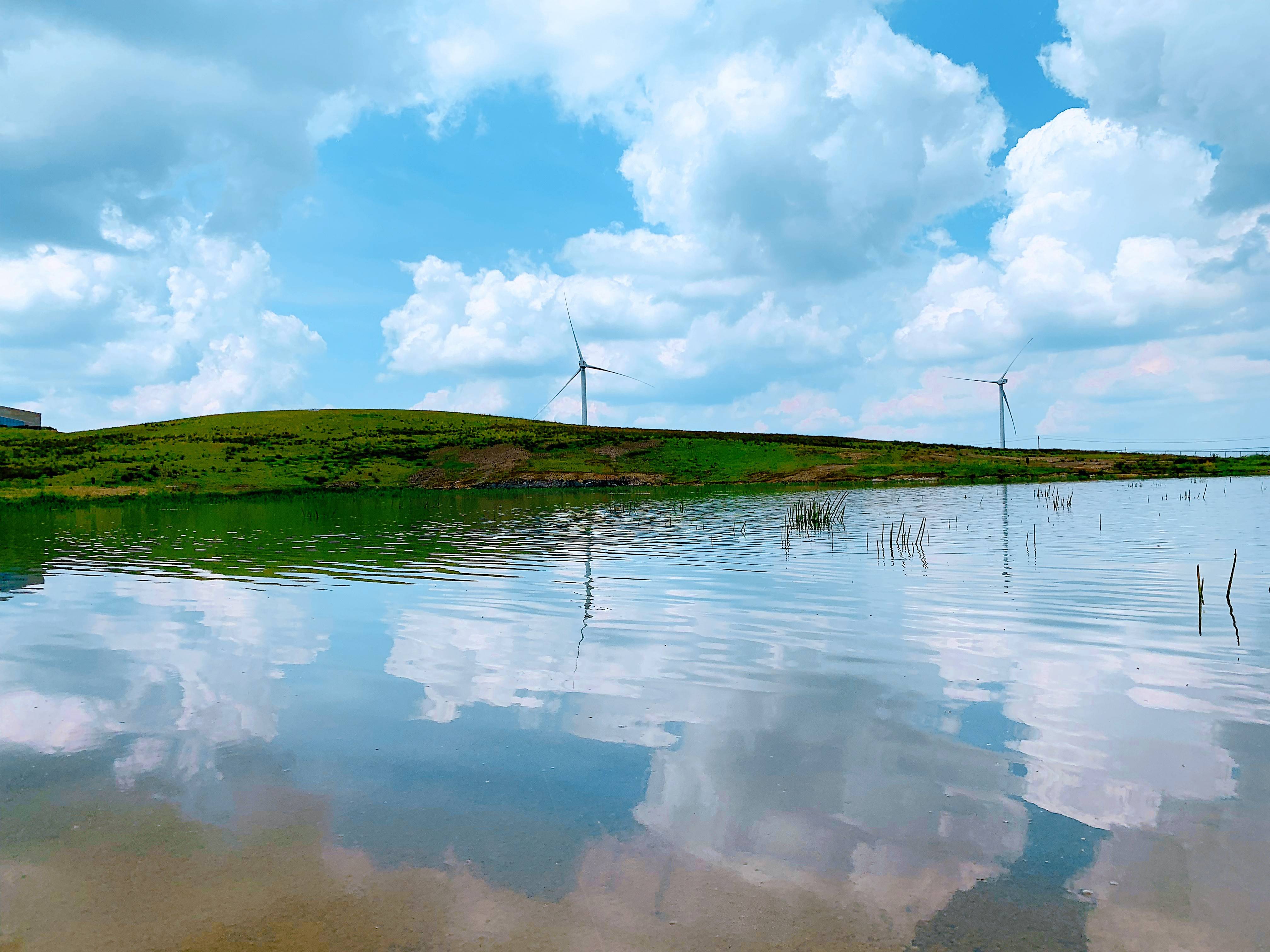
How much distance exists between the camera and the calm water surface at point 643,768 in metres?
6.26

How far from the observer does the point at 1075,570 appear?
25297 millimetres

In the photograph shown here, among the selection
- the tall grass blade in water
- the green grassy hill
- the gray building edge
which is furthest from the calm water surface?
the gray building edge

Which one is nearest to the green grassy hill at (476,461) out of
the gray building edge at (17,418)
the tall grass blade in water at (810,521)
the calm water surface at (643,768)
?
the gray building edge at (17,418)

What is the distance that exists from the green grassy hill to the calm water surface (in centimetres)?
8796

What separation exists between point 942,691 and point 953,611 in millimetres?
7324

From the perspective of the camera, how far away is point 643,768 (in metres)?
9.20

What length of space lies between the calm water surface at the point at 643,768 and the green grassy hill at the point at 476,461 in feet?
289

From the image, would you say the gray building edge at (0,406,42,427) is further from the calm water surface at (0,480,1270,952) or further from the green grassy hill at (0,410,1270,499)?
the calm water surface at (0,480,1270,952)

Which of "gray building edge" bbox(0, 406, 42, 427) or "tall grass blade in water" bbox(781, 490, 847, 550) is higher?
"gray building edge" bbox(0, 406, 42, 427)

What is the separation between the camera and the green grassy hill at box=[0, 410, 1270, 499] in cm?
10625

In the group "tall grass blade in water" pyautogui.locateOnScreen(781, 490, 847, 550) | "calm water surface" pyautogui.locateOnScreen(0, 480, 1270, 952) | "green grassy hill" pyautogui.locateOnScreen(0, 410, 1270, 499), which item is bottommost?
"calm water surface" pyautogui.locateOnScreen(0, 480, 1270, 952)

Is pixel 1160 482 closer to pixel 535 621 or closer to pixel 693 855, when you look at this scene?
pixel 535 621

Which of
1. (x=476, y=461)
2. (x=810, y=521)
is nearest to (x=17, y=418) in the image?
(x=476, y=461)

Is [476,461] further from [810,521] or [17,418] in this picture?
[17,418]
